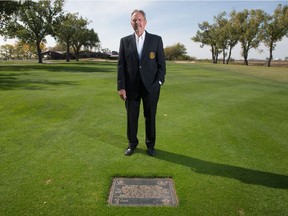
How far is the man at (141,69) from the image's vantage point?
4.79 metres

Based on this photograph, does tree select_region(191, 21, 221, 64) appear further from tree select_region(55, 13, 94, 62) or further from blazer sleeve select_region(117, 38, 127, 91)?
blazer sleeve select_region(117, 38, 127, 91)

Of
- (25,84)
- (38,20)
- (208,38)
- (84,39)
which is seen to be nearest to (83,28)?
(84,39)

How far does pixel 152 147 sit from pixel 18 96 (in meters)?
7.66

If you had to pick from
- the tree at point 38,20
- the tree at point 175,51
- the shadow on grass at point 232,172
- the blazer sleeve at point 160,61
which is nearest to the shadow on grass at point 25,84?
the blazer sleeve at point 160,61

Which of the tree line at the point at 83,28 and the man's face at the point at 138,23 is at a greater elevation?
the tree line at the point at 83,28

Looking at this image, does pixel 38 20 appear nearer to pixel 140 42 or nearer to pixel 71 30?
pixel 71 30

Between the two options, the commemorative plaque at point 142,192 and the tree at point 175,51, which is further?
the tree at point 175,51

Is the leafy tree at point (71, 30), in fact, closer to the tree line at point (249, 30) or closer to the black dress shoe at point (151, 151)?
the tree line at point (249, 30)

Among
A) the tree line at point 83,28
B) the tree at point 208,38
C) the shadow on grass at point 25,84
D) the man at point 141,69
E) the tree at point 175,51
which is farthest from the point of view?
the tree at point 175,51

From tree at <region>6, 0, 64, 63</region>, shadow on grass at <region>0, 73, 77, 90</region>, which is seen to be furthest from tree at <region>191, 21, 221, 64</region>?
shadow on grass at <region>0, 73, 77, 90</region>

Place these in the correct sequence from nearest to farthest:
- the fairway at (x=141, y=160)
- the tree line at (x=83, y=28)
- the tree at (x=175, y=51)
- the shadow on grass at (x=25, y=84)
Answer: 1. the fairway at (x=141, y=160)
2. the shadow on grass at (x=25, y=84)
3. the tree line at (x=83, y=28)
4. the tree at (x=175, y=51)

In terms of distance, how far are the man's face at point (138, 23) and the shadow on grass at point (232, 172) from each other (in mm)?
2435

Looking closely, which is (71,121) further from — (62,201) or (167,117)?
(62,201)

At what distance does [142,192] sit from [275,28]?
67.5m
